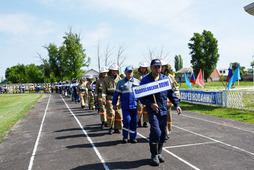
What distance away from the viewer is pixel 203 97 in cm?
1451

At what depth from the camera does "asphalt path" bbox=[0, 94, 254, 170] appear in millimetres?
4465

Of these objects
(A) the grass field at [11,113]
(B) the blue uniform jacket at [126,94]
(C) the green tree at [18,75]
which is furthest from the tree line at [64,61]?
(B) the blue uniform jacket at [126,94]

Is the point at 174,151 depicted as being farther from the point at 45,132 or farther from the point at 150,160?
the point at 45,132

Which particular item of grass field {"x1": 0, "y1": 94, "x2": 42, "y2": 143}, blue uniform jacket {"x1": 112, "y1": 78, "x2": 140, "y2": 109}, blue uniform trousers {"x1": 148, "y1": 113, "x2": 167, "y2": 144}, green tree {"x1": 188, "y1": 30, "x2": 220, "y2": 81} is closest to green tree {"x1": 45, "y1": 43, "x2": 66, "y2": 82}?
grass field {"x1": 0, "y1": 94, "x2": 42, "y2": 143}

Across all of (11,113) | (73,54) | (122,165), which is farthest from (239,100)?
(73,54)

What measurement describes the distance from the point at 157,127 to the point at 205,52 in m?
59.5

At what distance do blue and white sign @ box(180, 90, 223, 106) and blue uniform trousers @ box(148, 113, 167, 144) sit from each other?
10139 millimetres

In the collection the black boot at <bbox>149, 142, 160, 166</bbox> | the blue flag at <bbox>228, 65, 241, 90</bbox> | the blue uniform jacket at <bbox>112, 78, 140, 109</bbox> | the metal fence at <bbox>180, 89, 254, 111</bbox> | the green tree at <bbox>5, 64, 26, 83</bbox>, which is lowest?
the black boot at <bbox>149, 142, 160, 166</bbox>

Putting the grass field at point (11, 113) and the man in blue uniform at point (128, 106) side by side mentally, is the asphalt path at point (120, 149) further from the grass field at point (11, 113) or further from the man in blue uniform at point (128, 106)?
the grass field at point (11, 113)

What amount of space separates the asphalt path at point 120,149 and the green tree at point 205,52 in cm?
5324

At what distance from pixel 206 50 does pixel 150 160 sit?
59.6 m

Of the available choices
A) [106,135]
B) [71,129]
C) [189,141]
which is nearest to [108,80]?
[106,135]

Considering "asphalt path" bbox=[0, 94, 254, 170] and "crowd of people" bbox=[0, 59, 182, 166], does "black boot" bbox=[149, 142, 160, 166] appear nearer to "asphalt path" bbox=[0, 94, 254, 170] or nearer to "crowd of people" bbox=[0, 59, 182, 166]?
"crowd of people" bbox=[0, 59, 182, 166]

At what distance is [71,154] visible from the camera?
5254 mm
